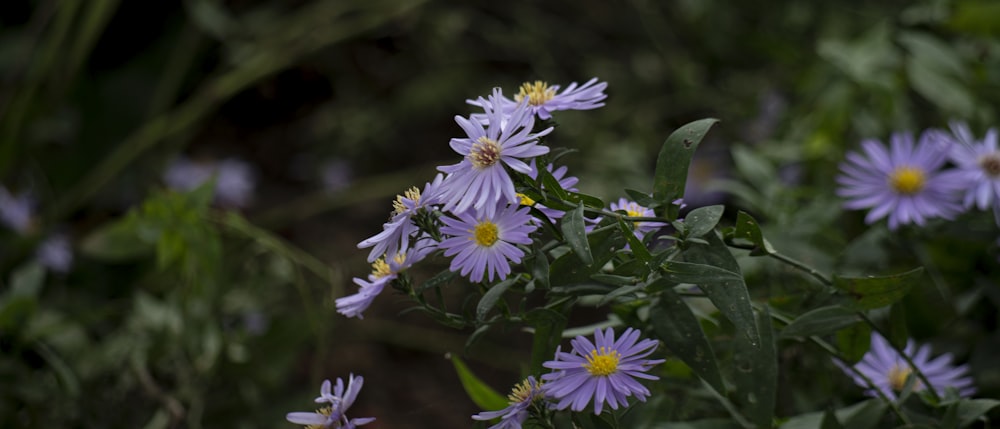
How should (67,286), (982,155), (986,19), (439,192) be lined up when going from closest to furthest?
1. (439,192)
2. (982,155)
3. (986,19)
4. (67,286)

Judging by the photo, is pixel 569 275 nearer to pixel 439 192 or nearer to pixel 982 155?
pixel 439 192

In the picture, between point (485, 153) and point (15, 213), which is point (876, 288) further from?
point (15, 213)

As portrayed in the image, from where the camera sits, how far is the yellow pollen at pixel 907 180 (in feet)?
2.35

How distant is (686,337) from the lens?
0.48 meters

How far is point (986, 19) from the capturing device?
39.1 inches

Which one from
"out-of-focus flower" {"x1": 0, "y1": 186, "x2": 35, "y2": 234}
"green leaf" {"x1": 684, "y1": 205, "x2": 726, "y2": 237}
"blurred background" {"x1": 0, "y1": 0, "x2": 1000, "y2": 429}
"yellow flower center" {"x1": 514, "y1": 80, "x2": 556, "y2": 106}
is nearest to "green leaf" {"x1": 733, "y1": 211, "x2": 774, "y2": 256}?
"green leaf" {"x1": 684, "y1": 205, "x2": 726, "y2": 237}

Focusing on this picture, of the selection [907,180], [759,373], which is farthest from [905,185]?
[759,373]

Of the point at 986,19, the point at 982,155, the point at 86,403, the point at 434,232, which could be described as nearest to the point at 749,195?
the point at 982,155

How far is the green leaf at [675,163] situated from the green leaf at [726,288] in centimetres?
3

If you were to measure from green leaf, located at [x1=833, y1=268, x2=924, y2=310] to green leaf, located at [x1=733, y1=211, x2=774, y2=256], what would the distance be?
0.07 meters

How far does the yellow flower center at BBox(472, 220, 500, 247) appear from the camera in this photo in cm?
43

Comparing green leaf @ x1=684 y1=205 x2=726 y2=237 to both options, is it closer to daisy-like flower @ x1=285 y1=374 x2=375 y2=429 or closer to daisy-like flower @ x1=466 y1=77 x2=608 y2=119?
daisy-like flower @ x1=466 y1=77 x2=608 y2=119

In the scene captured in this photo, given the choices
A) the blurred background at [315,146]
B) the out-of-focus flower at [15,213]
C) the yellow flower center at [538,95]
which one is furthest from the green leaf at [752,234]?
the out-of-focus flower at [15,213]

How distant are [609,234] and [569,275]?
3 cm
